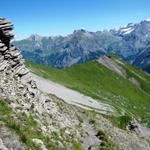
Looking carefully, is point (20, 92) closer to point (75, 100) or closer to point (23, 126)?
point (23, 126)

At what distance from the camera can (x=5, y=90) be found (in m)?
39.2

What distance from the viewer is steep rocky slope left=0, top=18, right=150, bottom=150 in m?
33.7

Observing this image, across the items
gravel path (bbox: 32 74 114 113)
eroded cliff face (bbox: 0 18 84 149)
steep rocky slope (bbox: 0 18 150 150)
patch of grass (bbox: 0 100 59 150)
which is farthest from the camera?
gravel path (bbox: 32 74 114 113)

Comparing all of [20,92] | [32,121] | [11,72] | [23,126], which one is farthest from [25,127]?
[11,72]

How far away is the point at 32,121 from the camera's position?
37.8 meters

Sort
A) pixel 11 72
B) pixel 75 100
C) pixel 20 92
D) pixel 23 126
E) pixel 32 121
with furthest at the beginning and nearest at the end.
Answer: pixel 75 100, pixel 11 72, pixel 20 92, pixel 32 121, pixel 23 126

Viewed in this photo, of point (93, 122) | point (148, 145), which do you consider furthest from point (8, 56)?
point (148, 145)

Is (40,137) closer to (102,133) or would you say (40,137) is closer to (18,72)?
(18,72)

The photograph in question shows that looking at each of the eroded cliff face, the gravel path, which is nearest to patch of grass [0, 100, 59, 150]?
the eroded cliff face

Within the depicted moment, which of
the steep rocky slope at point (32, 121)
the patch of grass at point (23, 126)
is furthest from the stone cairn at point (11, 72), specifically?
the patch of grass at point (23, 126)

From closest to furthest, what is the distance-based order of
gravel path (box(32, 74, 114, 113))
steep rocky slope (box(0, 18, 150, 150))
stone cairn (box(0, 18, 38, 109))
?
steep rocky slope (box(0, 18, 150, 150))
stone cairn (box(0, 18, 38, 109))
gravel path (box(32, 74, 114, 113))

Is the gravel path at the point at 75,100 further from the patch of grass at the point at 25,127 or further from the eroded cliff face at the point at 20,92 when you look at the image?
the patch of grass at the point at 25,127

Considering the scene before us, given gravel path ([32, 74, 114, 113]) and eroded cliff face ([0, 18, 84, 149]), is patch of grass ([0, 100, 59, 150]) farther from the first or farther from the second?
gravel path ([32, 74, 114, 113])

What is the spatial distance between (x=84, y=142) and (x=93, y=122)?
10.9 metres
